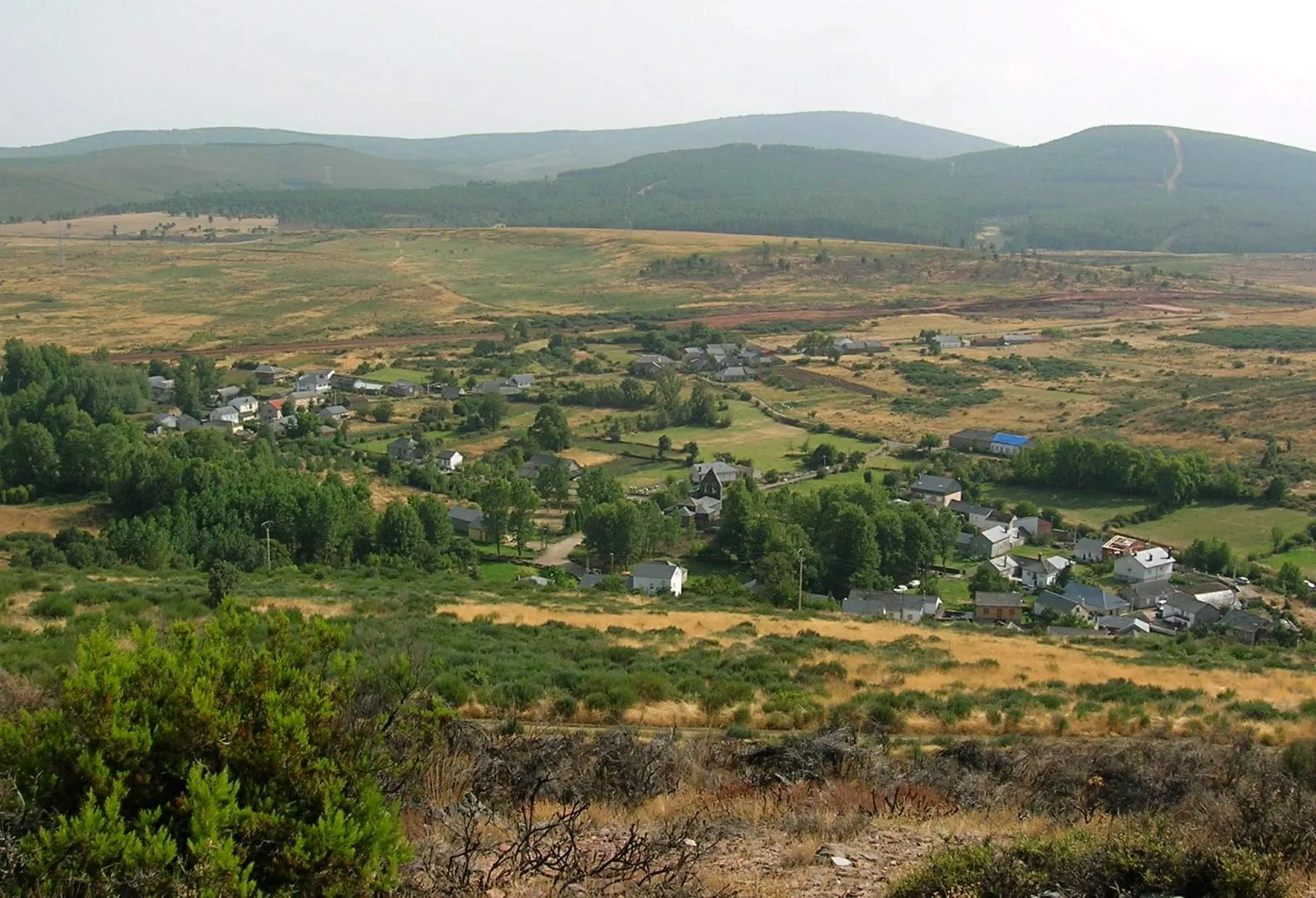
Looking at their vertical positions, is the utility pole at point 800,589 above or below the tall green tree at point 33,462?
below

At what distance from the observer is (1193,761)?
34.6ft

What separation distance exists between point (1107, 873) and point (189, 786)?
4.89 metres

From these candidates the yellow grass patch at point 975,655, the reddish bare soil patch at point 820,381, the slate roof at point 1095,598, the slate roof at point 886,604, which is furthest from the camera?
the reddish bare soil patch at point 820,381

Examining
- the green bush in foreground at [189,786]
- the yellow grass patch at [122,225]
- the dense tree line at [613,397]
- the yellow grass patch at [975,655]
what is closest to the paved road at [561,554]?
the yellow grass patch at [975,655]

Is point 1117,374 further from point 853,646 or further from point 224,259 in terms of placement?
point 224,259

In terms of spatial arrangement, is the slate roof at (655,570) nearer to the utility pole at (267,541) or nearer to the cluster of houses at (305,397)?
the utility pole at (267,541)

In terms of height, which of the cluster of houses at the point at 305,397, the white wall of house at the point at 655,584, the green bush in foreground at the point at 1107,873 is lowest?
the white wall of house at the point at 655,584

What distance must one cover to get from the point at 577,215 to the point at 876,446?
469ft

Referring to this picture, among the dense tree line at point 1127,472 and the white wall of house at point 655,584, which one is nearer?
the white wall of house at point 655,584

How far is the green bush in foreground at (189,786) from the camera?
5398 millimetres

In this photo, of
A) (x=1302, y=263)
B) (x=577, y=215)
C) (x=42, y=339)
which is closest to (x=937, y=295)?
(x=1302, y=263)

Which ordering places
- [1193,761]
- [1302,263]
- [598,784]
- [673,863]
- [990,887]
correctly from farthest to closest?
[1302,263], [1193,761], [598,784], [673,863], [990,887]

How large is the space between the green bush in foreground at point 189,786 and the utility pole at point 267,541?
22439mm

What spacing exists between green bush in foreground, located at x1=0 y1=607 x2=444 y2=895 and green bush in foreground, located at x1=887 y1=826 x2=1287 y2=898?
9.80ft
